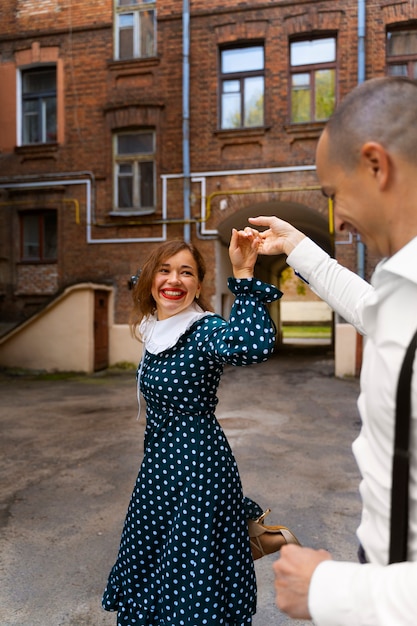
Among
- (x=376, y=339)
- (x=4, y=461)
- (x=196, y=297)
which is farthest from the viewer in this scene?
(x=4, y=461)

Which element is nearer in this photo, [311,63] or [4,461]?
[4,461]

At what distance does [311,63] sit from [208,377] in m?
11.4

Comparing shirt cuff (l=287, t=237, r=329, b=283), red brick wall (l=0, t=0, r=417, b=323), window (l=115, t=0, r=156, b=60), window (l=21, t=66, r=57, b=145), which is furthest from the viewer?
window (l=21, t=66, r=57, b=145)

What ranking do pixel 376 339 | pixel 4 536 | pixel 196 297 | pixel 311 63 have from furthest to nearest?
pixel 311 63 < pixel 4 536 < pixel 196 297 < pixel 376 339

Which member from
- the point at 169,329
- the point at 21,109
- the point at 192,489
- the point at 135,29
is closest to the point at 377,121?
the point at 169,329

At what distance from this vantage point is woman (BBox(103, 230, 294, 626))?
1913 millimetres

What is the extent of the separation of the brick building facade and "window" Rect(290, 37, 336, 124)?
0.03 metres

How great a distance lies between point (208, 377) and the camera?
212 cm

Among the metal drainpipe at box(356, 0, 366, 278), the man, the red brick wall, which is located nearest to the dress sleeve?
the man

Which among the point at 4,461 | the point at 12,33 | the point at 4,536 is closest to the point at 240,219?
the point at 12,33

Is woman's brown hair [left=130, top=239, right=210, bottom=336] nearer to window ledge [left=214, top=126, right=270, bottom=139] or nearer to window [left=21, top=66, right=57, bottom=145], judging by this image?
window ledge [left=214, top=126, right=270, bottom=139]

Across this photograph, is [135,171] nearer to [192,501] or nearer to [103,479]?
[103,479]

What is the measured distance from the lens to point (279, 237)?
5.69ft

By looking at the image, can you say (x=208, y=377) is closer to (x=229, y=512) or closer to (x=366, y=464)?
(x=229, y=512)
